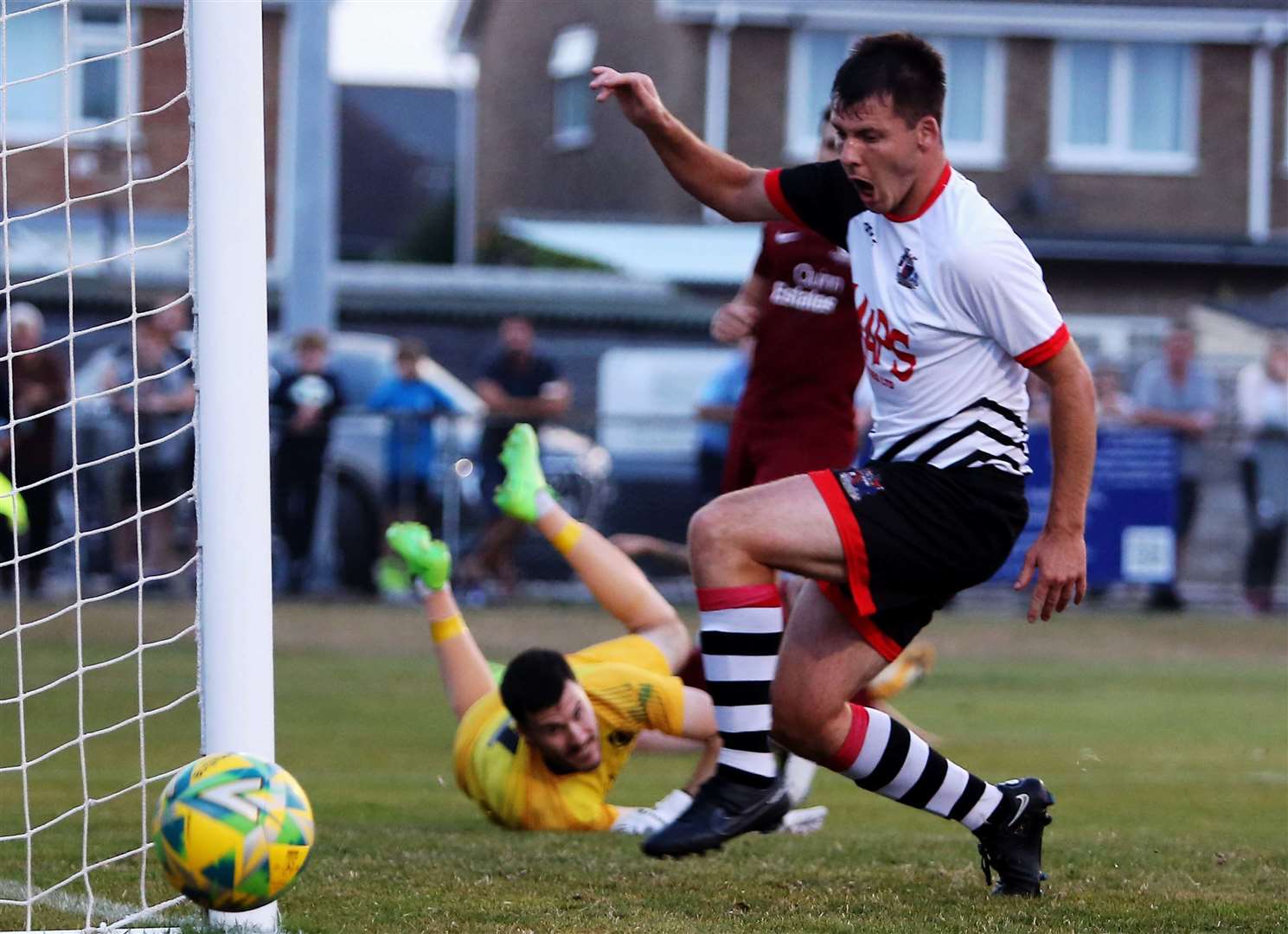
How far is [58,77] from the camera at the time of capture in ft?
80.6

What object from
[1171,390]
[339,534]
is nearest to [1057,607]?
[339,534]

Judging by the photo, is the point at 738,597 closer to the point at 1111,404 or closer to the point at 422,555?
the point at 422,555

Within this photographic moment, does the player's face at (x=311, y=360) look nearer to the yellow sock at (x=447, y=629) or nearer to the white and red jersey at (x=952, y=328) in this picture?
the yellow sock at (x=447, y=629)

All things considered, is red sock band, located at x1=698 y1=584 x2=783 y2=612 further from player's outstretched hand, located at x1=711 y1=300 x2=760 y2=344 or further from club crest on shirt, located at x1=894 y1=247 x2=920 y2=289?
player's outstretched hand, located at x1=711 y1=300 x2=760 y2=344

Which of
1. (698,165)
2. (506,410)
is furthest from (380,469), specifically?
(698,165)

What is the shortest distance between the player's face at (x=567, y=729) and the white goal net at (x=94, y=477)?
4.25ft

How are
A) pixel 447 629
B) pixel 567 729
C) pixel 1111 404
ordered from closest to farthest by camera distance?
1. pixel 567 729
2. pixel 447 629
3. pixel 1111 404

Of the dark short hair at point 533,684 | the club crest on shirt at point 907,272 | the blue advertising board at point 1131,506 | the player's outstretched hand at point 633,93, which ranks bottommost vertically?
the blue advertising board at point 1131,506

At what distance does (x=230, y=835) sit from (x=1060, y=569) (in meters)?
2.07

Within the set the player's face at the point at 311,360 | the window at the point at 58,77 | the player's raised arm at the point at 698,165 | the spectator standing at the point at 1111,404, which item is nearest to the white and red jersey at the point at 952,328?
the player's raised arm at the point at 698,165

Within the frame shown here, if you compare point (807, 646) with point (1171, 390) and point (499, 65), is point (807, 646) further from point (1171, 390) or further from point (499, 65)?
point (499, 65)

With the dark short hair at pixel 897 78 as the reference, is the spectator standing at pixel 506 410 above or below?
below

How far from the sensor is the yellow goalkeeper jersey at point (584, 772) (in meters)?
6.83

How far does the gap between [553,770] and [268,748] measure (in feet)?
7.79
